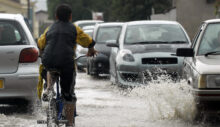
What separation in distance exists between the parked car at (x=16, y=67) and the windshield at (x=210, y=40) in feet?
8.15

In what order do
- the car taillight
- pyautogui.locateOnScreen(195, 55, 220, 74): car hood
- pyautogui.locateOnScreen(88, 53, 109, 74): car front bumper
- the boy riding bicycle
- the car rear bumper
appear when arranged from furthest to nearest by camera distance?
1. pyautogui.locateOnScreen(88, 53, 109, 74): car front bumper
2. the car taillight
3. the car rear bumper
4. pyautogui.locateOnScreen(195, 55, 220, 74): car hood
5. the boy riding bicycle

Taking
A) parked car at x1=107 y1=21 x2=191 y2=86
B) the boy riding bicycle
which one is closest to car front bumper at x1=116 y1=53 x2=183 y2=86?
parked car at x1=107 y1=21 x2=191 y2=86

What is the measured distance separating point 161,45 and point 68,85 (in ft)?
23.5

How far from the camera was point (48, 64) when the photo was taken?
795cm

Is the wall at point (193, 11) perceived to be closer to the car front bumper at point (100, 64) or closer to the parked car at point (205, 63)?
the car front bumper at point (100, 64)

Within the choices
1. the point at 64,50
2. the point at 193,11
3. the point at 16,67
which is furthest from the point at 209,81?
the point at 193,11

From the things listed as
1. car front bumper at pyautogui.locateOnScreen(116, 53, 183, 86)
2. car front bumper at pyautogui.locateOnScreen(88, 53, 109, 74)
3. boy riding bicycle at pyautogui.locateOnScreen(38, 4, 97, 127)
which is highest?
boy riding bicycle at pyautogui.locateOnScreen(38, 4, 97, 127)

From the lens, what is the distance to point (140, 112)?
36.3 ft

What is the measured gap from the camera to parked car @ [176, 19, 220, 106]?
8.68 metres

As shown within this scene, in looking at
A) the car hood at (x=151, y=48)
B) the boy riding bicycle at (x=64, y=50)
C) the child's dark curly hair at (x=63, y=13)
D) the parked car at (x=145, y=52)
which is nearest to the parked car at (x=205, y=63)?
the boy riding bicycle at (x=64, y=50)

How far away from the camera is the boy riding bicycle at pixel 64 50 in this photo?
7949 mm

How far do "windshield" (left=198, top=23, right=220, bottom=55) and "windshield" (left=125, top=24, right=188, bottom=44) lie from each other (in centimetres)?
521

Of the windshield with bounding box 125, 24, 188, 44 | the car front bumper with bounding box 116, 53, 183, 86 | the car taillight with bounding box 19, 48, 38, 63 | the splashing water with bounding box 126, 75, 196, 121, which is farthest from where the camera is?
the windshield with bounding box 125, 24, 188, 44

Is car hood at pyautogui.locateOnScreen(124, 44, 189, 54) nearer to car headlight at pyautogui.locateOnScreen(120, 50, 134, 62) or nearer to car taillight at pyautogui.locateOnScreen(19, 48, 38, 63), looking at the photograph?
car headlight at pyautogui.locateOnScreen(120, 50, 134, 62)
